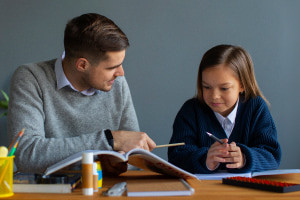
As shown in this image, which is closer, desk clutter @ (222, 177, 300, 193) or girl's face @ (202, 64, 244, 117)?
desk clutter @ (222, 177, 300, 193)

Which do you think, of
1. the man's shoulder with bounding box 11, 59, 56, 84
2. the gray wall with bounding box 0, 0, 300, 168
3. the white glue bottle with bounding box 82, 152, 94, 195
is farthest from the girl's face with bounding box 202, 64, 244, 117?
the gray wall with bounding box 0, 0, 300, 168

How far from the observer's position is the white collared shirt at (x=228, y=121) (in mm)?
1709

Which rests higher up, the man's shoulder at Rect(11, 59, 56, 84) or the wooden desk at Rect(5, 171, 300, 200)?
the man's shoulder at Rect(11, 59, 56, 84)

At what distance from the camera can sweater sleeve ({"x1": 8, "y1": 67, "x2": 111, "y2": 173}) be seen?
1.32 metres

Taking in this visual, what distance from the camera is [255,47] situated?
2887 mm

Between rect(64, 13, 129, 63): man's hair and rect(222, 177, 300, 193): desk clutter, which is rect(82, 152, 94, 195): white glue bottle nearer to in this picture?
rect(222, 177, 300, 193): desk clutter

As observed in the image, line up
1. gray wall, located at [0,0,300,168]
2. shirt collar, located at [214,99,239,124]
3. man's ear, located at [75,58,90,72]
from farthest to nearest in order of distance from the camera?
gray wall, located at [0,0,300,168], shirt collar, located at [214,99,239,124], man's ear, located at [75,58,90,72]

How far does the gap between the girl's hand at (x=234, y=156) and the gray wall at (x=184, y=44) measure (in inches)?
61.6

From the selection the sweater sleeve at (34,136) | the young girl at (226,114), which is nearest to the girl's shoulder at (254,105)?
the young girl at (226,114)

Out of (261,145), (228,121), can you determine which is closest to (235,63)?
(228,121)

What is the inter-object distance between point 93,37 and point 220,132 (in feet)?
2.31

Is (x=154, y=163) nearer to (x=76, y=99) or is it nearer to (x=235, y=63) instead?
(x=76, y=99)

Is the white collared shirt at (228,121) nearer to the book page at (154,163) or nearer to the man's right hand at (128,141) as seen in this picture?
the man's right hand at (128,141)

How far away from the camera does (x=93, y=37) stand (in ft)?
5.02
